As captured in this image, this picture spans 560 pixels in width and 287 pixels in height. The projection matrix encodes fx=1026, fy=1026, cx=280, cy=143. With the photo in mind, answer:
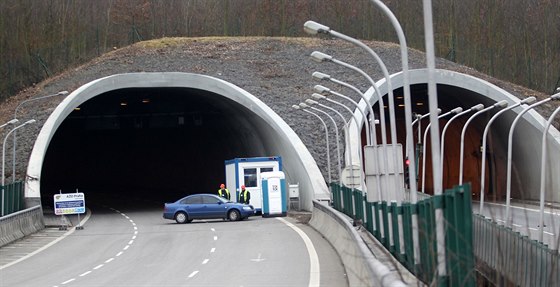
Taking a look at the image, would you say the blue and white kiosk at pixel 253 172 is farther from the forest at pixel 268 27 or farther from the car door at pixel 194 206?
the forest at pixel 268 27

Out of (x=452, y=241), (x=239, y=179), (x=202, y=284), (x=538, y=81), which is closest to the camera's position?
(x=452, y=241)

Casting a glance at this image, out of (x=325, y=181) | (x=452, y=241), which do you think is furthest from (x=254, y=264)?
(x=325, y=181)

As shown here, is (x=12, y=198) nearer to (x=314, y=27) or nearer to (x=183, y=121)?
(x=314, y=27)

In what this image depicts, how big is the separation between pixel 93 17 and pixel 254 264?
52366mm

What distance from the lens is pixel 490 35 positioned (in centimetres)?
7344

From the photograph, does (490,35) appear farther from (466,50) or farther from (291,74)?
(291,74)

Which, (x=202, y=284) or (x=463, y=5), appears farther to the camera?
(x=463, y=5)

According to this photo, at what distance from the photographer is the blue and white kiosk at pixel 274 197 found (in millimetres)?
44844

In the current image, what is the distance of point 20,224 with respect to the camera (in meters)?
36.8

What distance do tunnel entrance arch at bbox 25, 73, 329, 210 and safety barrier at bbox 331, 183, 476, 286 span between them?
15071mm

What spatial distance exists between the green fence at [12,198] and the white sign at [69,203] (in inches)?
70.2

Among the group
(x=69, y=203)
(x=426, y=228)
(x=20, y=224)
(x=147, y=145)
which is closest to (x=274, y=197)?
(x=69, y=203)

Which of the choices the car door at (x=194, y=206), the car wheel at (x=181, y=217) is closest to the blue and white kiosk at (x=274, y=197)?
the car door at (x=194, y=206)

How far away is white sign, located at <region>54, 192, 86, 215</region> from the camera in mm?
40375
